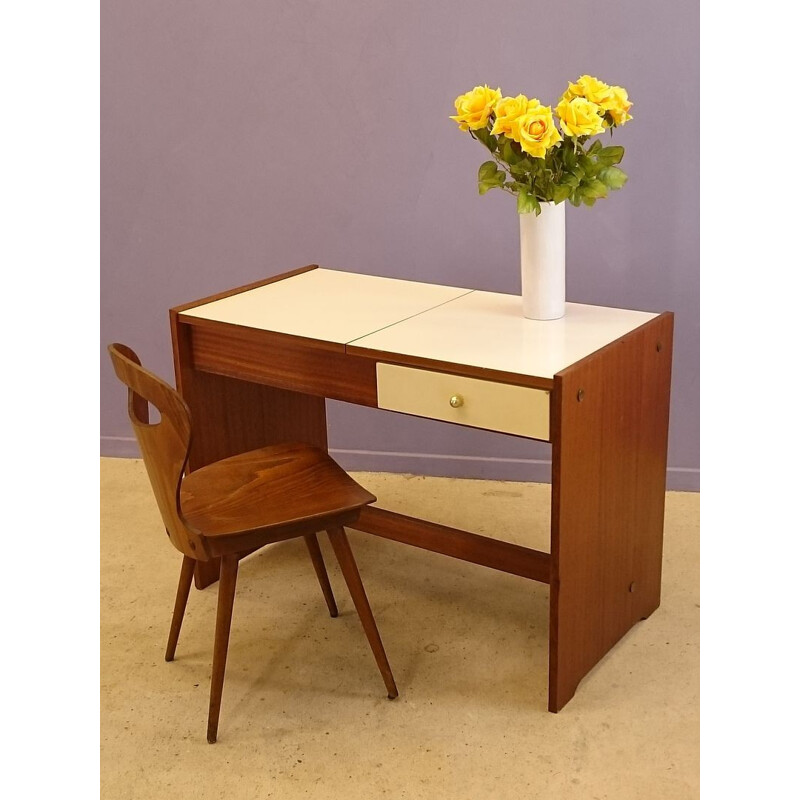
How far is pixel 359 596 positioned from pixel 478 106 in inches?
43.3

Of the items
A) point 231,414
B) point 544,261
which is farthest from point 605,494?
point 231,414

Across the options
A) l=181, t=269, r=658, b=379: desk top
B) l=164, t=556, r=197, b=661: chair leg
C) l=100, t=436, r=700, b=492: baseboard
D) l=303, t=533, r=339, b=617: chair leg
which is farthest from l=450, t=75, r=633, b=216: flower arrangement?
l=100, t=436, r=700, b=492: baseboard

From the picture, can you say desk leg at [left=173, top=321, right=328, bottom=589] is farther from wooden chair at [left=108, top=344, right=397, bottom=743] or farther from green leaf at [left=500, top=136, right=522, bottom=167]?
green leaf at [left=500, top=136, right=522, bottom=167]

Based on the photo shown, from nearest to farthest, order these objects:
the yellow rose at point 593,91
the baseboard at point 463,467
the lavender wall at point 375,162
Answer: the yellow rose at point 593,91
the lavender wall at point 375,162
the baseboard at point 463,467

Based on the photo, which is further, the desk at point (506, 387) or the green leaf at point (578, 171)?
the green leaf at point (578, 171)

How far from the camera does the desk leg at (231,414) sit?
2877 mm

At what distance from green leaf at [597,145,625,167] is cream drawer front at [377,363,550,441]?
556 millimetres

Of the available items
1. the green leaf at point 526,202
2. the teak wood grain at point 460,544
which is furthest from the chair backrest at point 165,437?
the green leaf at point 526,202

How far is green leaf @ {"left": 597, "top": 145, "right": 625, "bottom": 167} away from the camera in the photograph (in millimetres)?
2410

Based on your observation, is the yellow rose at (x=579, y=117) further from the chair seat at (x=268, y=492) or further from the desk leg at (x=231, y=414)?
the desk leg at (x=231, y=414)

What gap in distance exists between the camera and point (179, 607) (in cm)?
267

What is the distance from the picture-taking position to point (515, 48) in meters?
3.24

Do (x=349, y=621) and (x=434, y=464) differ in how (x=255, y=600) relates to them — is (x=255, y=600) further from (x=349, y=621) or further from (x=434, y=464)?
(x=434, y=464)

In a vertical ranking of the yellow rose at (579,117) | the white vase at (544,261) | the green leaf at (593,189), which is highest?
the yellow rose at (579,117)
